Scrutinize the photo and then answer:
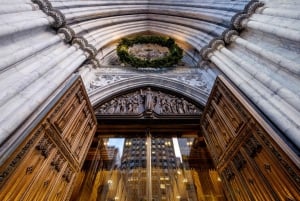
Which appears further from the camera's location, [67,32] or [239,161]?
[67,32]

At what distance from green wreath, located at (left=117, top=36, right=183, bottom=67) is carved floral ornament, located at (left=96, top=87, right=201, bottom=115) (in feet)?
3.91

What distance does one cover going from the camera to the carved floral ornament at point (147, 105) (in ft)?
17.2

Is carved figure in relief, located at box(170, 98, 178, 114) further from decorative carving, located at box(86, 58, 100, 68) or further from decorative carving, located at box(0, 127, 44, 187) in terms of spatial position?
decorative carving, located at box(0, 127, 44, 187)

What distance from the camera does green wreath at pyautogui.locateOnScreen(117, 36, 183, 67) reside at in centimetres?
680

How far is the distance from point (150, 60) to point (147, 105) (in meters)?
2.23

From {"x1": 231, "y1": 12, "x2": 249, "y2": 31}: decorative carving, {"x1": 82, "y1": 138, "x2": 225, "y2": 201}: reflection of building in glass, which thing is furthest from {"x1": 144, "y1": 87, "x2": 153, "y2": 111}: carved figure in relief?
{"x1": 231, "y1": 12, "x2": 249, "y2": 31}: decorative carving

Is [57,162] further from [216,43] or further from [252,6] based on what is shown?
[252,6]

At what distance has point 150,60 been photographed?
708 centimetres

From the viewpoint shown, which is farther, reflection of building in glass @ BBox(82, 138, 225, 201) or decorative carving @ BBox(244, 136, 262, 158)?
reflection of building in glass @ BBox(82, 138, 225, 201)

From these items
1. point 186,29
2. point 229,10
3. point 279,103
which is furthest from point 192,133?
point 186,29

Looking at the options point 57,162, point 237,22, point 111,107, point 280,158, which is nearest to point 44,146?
point 57,162

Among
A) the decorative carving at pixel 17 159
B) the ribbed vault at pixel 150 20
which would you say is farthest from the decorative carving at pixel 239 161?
the ribbed vault at pixel 150 20

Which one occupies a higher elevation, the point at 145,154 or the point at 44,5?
the point at 44,5

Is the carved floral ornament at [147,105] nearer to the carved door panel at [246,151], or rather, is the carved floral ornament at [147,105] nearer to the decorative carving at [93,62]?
the carved door panel at [246,151]
